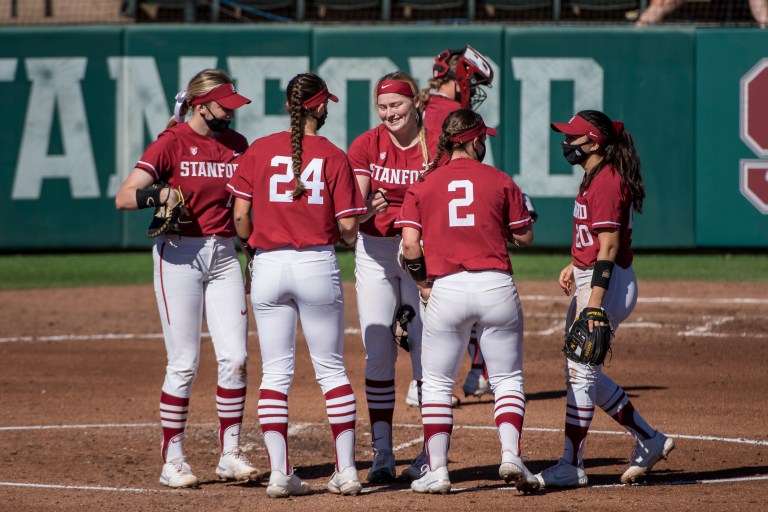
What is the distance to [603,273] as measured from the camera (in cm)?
612

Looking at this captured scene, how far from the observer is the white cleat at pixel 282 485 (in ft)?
19.5

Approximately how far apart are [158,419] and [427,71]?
9207 millimetres

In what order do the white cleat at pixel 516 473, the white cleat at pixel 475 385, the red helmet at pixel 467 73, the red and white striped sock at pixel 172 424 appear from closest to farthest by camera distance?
the white cleat at pixel 516 473 → the red and white striped sock at pixel 172 424 → the red helmet at pixel 467 73 → the white cleat at pixel 475 385

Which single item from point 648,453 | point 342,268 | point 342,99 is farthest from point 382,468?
point 342,99

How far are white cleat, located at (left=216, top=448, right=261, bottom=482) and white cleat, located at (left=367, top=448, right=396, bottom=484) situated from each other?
65 cm

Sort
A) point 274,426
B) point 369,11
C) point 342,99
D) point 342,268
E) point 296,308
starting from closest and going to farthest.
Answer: point 274,426 → point 296,308 → point 342,268 → point 342,99 → point 369,11

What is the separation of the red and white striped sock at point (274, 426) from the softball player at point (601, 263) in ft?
4.53

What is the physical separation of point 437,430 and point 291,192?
145cm

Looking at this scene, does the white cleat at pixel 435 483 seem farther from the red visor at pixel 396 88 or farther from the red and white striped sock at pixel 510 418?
the red visor at pixel 396 88

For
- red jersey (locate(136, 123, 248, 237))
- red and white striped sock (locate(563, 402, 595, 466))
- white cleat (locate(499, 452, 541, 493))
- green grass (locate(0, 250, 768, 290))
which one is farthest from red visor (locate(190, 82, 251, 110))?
green grass (locate(0, 250, 768, 290))

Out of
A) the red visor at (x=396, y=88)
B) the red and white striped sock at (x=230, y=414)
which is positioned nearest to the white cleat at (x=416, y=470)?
the red and white striped sock at (x=230, y=414)

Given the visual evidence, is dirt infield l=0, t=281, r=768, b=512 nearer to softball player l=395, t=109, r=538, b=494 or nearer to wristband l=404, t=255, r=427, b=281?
softball player l=395, t=109, r=538, b=494

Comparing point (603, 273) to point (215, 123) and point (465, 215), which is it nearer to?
point (465, 215)

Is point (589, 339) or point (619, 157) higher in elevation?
point (619, 157)
